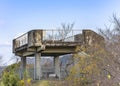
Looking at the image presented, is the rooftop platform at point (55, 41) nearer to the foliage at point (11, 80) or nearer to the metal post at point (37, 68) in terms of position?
the metal post at point (37, 68)

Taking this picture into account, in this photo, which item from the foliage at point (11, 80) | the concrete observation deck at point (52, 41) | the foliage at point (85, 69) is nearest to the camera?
the foliage at point (85, 69)

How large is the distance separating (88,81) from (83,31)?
12103 mm

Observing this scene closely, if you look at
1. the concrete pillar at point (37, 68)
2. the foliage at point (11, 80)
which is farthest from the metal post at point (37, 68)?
the foliage at point (11, 80)

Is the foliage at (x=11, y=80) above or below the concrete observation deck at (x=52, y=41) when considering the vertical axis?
below

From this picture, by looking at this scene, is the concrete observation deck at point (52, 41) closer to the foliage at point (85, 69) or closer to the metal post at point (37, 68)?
the metal post at point (37, 68)

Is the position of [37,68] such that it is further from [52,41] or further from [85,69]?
[85,69]

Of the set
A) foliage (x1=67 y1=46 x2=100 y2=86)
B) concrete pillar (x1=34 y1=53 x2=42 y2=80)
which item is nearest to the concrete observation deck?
concrete pillar (x1=34 y1=53 x2=42 y2=80)

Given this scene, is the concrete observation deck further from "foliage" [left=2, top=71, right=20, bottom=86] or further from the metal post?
"foliage" [left=2, top=71, right=20, bottom=86]

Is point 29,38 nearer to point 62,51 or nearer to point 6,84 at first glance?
point 62,51

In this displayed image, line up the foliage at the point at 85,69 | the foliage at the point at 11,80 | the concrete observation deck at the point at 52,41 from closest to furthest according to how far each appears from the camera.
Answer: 1. the foliage at the point at 85,69
2. the foliage at the point at 11,80
3. the concrete observation deck at the point at 52,41

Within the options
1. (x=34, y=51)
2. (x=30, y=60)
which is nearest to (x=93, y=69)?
(x=34, y=51)

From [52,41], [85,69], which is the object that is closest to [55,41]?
[52,41]

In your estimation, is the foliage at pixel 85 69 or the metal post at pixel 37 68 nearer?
the foliage at pixel 85 69

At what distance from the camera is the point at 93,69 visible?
24.5m
